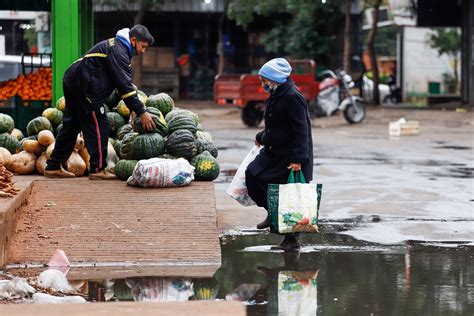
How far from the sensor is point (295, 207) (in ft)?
30.7

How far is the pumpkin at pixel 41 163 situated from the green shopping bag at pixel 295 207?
3.12 m

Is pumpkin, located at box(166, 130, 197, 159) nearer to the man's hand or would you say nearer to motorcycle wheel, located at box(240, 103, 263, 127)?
the man's hand

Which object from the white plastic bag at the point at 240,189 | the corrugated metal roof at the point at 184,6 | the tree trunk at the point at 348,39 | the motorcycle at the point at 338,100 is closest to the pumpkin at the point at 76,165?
the white plastic bag at the point at 240,189

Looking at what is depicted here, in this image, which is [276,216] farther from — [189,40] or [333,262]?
[189,40]

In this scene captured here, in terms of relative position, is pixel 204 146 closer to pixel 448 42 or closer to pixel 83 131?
pixel 83 131

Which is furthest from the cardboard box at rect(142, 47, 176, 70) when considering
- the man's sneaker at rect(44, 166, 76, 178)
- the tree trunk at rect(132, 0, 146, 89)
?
the man's sneaker at rect(44, 166, 76, 178)

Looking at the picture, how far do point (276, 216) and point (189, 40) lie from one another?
1382 inches

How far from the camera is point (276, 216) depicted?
30.7 feet

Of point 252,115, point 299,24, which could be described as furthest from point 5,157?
point 299,24

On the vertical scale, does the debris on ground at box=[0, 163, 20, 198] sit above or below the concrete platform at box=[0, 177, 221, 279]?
above

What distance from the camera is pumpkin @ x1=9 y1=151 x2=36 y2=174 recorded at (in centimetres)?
1141

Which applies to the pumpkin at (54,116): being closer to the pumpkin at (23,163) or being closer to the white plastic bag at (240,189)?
the pumpkin at (23,163)

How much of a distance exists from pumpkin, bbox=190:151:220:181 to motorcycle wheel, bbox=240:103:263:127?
681 inches

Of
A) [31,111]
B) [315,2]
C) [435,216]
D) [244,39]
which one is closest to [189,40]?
[244,39]
